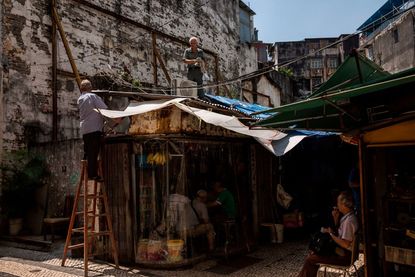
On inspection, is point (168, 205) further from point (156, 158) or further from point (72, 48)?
point (72, 48)

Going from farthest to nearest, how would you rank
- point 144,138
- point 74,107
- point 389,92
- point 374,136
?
1. point 74,107
2. point 144,138
3. point 389,92
4. point 374,136

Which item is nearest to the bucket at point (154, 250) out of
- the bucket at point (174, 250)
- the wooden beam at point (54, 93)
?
the bucket at point (174, 250)

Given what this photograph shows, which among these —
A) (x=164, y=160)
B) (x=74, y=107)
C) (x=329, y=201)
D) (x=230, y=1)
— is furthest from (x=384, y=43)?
(x=164, y=160)

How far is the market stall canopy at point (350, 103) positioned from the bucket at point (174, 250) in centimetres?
260

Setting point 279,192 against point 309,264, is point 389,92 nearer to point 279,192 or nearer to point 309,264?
point 309,264

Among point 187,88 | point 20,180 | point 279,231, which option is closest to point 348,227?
point 279,231

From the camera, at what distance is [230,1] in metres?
22.3

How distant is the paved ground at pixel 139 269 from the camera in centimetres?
636

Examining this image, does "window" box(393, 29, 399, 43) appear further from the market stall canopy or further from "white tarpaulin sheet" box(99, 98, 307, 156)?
"white tarpaulin sheet" box(99, 98, 307, 156)

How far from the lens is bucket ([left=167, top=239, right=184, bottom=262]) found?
677 cm

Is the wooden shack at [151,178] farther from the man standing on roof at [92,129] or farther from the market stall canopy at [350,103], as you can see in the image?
the market stall canopy at [350,103]

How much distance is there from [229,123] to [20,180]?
20.0ft

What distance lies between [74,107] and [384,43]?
1823cm

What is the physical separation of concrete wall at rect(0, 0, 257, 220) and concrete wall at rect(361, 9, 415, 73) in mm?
9858
